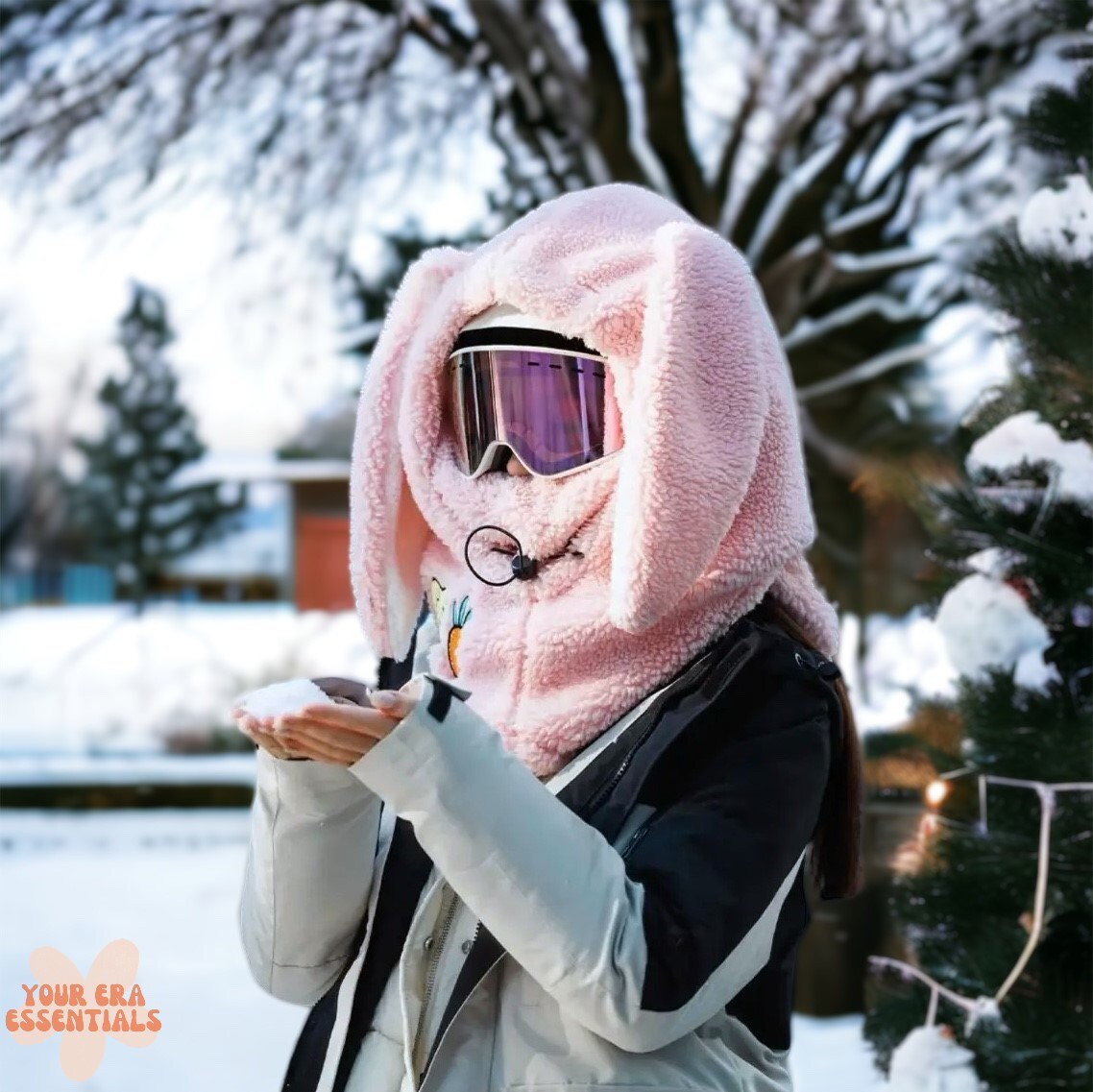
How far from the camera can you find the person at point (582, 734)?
0.91m

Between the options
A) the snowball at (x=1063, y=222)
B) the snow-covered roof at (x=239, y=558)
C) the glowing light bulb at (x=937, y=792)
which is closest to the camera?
the snowball at (x=1063, y=222)

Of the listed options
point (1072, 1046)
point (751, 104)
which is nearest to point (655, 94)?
point (751, 104)

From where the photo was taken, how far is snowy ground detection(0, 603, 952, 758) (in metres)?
5.20

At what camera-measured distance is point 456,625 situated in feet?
4.02

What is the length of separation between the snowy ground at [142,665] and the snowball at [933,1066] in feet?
9.86

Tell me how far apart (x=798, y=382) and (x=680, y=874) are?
3847 millimetres

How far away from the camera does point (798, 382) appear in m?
4.62

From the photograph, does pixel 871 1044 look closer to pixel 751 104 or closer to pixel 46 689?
pixel 751 104

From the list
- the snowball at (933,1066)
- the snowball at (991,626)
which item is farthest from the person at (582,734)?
the snowball at (933,1066)

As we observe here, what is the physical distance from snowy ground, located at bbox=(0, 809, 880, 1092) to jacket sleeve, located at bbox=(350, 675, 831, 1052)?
1.28 m

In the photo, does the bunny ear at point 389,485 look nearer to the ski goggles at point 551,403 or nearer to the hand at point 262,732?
the ski goggles at point 551,403

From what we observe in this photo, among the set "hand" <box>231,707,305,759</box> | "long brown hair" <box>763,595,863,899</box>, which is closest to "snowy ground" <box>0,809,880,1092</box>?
"hand" <box>231,707,305,759</box>

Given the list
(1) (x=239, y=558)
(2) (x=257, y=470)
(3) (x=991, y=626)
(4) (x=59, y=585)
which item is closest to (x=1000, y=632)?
(3) (x=991, y=626)

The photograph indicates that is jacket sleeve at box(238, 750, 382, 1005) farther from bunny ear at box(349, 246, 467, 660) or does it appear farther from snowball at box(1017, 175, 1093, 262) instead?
snowball at box(1017, 175, 1093, 262)
